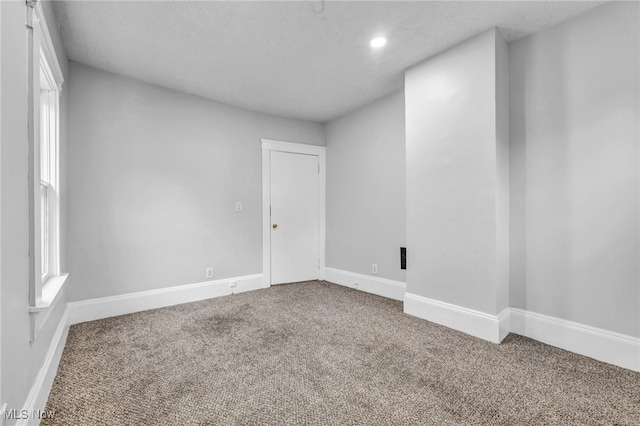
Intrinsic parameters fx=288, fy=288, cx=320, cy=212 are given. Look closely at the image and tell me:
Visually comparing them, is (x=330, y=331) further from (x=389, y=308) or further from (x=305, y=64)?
(x=305, y=64)

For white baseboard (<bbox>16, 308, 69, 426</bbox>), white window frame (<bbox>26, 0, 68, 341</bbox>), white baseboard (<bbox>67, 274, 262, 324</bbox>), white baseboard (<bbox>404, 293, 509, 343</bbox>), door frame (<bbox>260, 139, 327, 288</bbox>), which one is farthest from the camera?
door frame (<bbox>260, 139, 327, 288</bbox>)

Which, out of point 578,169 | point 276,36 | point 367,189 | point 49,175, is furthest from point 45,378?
point 578,169

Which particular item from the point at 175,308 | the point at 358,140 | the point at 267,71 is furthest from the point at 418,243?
the point at 175,308

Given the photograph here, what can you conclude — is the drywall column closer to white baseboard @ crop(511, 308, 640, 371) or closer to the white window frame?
white baseboard @ crop(511, 308, 640, 371)

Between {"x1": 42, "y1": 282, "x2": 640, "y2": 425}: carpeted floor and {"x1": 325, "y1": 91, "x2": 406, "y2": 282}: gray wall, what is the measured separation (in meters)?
1.12

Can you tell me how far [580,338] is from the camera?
2.15 meters

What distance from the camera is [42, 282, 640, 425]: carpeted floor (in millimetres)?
1513

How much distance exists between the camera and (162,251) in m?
3.30

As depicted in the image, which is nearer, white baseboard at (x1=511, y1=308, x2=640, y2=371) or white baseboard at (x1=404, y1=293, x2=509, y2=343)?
white baseboard at (x1=511, y1=308, x2=640, y2=371)

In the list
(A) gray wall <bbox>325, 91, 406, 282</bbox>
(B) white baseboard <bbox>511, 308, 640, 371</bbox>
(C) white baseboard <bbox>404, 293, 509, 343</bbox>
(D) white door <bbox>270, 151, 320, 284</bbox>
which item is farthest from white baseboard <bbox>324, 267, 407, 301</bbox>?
(B) white baseboard <bbox>511, 308, 640, 371</bbox>

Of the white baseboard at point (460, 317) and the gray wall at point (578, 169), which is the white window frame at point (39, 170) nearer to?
the white baseboard at point (460, 317)

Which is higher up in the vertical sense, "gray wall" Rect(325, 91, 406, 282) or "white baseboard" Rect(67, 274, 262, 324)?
Result: "gray wall" Rect(325, 91, 406, 282)

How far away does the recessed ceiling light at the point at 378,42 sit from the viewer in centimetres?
243

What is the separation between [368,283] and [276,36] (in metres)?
3.00
